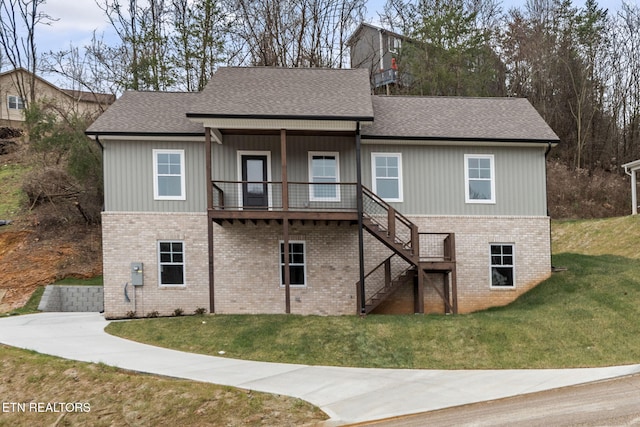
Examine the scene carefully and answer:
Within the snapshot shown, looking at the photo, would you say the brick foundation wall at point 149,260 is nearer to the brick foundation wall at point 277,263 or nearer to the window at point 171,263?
the brick foundation wall at point 277,263

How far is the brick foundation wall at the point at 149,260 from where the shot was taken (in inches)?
665

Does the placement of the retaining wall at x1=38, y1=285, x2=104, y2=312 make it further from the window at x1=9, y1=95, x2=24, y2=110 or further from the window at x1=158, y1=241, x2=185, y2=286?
the window at x1=9, y1=95, x2=24, y2=110

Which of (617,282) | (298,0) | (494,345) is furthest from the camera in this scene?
(298,0)

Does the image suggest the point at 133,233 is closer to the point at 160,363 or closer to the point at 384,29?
the point at 160,363

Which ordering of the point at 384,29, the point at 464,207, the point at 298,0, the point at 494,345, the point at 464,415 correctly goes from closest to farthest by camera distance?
1. the point at 464,415
2. the point at 494,345
3. the point at 464,207
4. the point at 298,0
5. the point at 384,29

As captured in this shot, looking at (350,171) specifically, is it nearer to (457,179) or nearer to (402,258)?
(402,258)

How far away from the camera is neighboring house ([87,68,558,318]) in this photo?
16.9 meters

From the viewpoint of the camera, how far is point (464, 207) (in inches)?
707

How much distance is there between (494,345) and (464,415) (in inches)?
179

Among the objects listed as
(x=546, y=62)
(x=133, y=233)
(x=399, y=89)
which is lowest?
(x=133, y=233)

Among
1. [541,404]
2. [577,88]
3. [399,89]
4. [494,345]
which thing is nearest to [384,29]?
[399,89]

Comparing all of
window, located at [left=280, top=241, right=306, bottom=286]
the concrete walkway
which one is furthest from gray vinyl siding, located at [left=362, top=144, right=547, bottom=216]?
the concrete walkway

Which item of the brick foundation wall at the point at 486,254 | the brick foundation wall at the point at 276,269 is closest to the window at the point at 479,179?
the brick foundation wall at the point at 486,254

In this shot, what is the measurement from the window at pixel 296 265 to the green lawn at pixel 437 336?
2.36m
